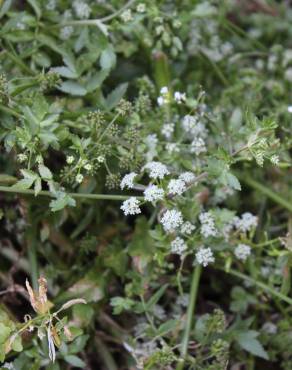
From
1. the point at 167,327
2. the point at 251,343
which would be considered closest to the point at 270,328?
the point at 251,343

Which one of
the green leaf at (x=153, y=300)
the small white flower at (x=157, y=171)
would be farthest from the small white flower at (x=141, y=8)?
the green leaf at (x=153, y=300)

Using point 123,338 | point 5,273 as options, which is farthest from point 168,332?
point 5,273

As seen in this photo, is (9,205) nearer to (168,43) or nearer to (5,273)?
(5,273)

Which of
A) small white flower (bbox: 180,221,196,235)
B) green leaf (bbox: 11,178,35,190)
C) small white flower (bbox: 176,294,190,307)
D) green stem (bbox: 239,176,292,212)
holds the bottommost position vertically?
small white flower (bbox: 176,294,190,307)

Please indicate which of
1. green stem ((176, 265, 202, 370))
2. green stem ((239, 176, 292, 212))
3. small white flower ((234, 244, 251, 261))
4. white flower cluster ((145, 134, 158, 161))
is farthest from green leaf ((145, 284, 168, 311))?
green stem ((239, 176, 292, 212))

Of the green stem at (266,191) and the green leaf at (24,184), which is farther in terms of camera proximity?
the green stem at (266,191)

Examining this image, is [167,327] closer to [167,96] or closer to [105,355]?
[105,355]

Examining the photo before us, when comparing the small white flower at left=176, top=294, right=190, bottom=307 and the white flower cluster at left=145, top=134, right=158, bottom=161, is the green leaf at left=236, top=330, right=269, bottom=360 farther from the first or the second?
the white flower cluster at left=145, top=134, right=158, bottom=161

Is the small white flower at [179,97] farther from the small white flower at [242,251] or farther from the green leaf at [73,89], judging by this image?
the small white flower at [242,251]
